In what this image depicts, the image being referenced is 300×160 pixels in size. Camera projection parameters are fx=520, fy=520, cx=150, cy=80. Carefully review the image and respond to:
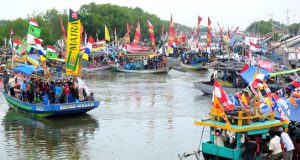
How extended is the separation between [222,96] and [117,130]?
374 inches

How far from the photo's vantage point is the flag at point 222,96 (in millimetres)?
14727

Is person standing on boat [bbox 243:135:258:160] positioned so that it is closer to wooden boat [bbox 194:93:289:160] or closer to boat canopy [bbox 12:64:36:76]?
wooden boat [bbox 194:93:289:160]

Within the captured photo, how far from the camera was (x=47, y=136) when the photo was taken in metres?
22.2

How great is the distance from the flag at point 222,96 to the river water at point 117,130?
14.3ft

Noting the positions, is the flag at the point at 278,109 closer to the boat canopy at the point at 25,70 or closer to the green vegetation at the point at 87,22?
the boat canopy at the point at 25,70

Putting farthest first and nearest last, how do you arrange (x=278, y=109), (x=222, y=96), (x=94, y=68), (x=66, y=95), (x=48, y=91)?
(x=94, y=68) → (x=48, y=91) → (x=66, y=95) → (x=278, y=109) → (x=222, y=96)

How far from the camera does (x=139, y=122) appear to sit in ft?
83.5

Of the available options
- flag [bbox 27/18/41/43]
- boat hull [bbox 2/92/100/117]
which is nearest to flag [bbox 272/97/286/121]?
boat hull [bbox 2/92/100/117]

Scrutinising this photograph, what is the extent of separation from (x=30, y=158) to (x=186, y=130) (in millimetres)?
7600

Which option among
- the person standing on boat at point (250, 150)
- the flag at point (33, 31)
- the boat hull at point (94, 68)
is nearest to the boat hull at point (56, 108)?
the flag at point (33, 31)

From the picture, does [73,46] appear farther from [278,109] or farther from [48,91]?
[278,109]

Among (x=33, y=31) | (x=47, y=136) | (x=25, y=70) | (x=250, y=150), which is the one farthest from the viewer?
(x=33, y=31)

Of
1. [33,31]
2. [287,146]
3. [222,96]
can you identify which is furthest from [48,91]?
[287,146]

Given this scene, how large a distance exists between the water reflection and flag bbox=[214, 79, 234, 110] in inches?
248
